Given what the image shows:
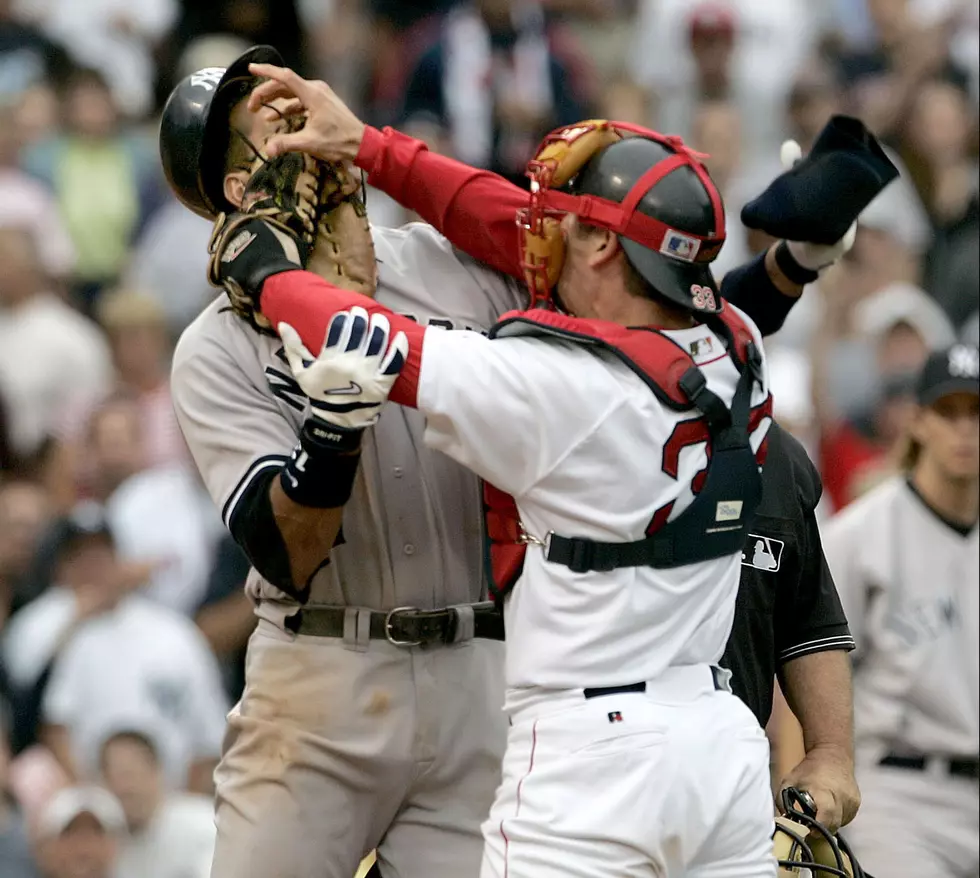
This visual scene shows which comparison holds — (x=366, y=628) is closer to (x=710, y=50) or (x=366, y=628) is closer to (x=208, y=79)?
(x=208, y=79)

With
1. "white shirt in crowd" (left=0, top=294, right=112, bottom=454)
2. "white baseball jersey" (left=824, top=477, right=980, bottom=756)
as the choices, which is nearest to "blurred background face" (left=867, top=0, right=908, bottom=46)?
"white shirt in crowd" (left=0, top=294, right=112, bottom=454)

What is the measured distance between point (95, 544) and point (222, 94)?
3987mm

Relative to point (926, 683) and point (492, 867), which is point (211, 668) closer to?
point (926, 683)

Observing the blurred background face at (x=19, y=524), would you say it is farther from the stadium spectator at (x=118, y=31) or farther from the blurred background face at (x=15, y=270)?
the stadium spectator at (x=118, y=31)

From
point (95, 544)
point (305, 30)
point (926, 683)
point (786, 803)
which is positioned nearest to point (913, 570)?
point (926, 683)

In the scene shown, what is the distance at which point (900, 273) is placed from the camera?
941 cm

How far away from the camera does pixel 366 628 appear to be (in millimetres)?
3740

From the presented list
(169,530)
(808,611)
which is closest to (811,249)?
(808,611)

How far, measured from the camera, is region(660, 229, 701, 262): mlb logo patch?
10.7 ft

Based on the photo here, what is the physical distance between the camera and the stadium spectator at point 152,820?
267 inches

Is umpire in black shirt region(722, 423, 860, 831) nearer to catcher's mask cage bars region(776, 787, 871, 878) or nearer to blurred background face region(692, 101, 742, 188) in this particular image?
catcher's mask cage bars region(776, 787, 871, 878)

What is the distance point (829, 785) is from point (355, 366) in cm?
150

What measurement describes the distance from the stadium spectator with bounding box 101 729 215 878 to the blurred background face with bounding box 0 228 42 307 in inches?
109

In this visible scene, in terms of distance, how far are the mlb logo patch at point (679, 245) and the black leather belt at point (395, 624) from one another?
3.07 ft
